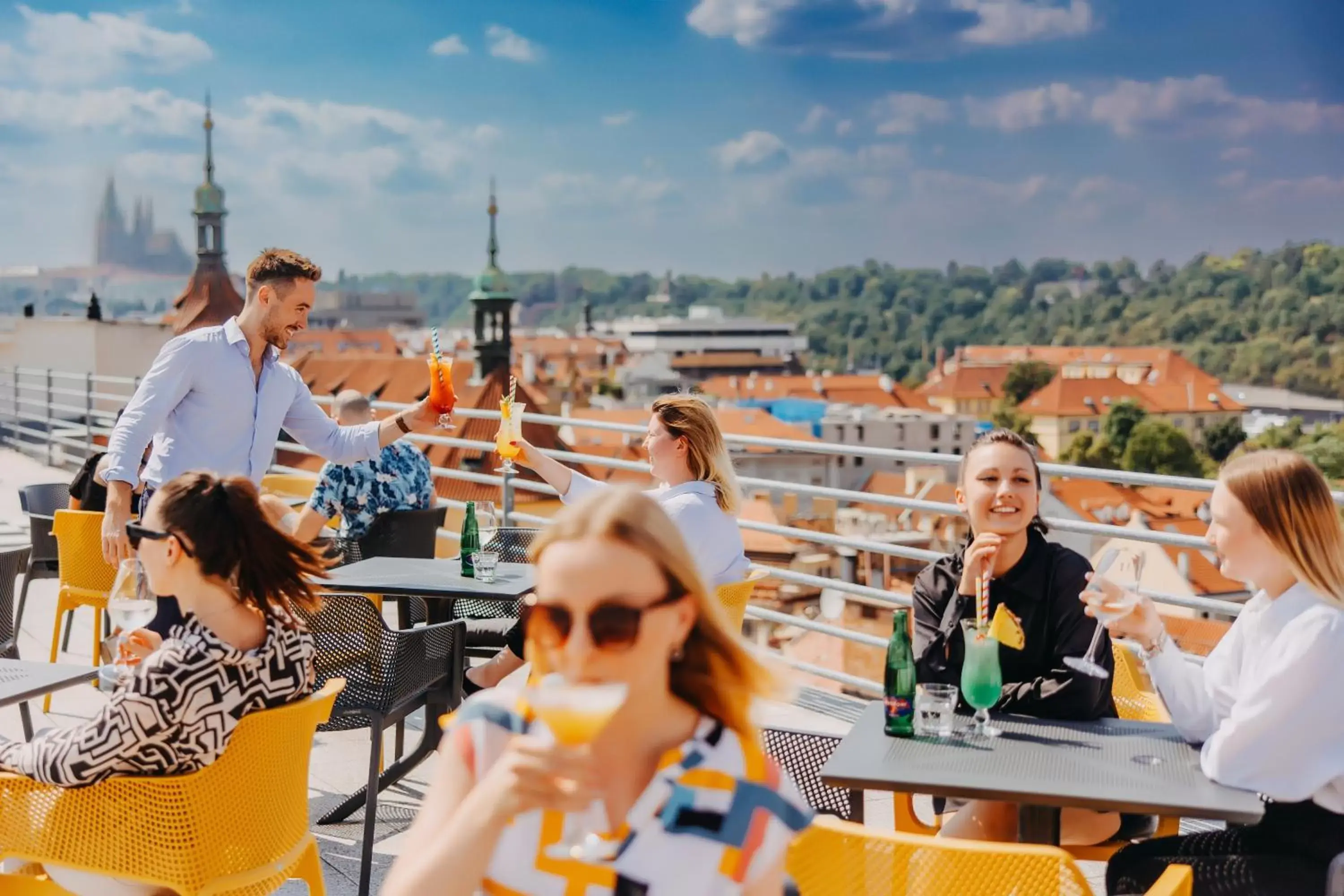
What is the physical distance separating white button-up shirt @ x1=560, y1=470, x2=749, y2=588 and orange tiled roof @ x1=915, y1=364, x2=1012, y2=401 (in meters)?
116

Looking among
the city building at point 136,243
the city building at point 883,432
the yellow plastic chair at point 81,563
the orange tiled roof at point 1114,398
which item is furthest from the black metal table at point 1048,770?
the city building at point 136,243

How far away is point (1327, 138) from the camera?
133500mm

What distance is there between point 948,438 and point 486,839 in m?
103

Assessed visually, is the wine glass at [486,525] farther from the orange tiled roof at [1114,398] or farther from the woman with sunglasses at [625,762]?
the orange tiled roof at [1114,398]

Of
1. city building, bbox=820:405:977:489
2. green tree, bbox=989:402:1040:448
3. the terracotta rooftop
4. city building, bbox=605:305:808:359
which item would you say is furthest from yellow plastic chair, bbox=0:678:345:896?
city building, bbox=605:305:808:359

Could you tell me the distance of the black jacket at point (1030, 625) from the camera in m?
2.63

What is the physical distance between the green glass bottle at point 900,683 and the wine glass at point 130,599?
4.28ft

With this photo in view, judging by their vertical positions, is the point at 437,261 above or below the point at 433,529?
above

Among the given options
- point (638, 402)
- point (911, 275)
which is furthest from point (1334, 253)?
point (638, 402)

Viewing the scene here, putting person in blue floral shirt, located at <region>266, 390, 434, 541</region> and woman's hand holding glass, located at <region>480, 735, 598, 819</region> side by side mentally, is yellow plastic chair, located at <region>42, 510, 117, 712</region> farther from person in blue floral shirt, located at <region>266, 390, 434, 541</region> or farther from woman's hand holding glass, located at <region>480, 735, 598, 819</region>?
woman's hand holding glass, located at <region>480, 735, 598, 819</region>

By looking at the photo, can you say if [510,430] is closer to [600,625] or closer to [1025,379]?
[600,625]

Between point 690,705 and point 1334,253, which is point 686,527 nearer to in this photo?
point 690,705

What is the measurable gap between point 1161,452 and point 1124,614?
88.0 meters

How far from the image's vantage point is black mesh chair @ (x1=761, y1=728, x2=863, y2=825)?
8.53 ft
